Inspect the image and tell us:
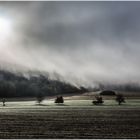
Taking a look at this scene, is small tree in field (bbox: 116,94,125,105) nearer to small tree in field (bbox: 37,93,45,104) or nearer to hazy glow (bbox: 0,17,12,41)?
small tree in field (bbox: 37,93,45,104)

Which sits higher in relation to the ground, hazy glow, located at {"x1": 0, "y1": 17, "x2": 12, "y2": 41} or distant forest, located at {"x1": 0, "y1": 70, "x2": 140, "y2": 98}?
hazy glow, located at {"x1": 0, "y1": 17, "x2": 12, "y2": 41}

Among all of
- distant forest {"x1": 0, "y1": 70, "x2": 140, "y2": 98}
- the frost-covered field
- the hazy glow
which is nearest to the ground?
the frost-covered field

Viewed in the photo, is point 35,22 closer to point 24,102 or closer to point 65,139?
point 24,102

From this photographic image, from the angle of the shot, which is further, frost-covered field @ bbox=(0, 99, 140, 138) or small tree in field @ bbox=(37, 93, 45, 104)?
small tree in field @ bbox=(37, 93, 45, 104)

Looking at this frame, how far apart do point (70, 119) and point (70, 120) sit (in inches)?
0.5

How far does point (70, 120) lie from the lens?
535 cm

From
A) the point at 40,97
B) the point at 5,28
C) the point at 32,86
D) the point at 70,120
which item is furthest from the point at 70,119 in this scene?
the point at 5,28

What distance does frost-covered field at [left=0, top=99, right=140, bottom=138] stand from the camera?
525cm

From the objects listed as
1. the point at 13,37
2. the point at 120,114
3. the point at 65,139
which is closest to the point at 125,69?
the point at 120,114

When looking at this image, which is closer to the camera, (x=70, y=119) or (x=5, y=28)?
(x=70, y=119)

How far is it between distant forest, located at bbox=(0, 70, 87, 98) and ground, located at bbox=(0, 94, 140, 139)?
0.12m

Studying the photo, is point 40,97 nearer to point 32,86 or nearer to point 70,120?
point 32,86

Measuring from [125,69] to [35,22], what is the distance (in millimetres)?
1292

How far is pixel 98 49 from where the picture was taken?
5.46m
